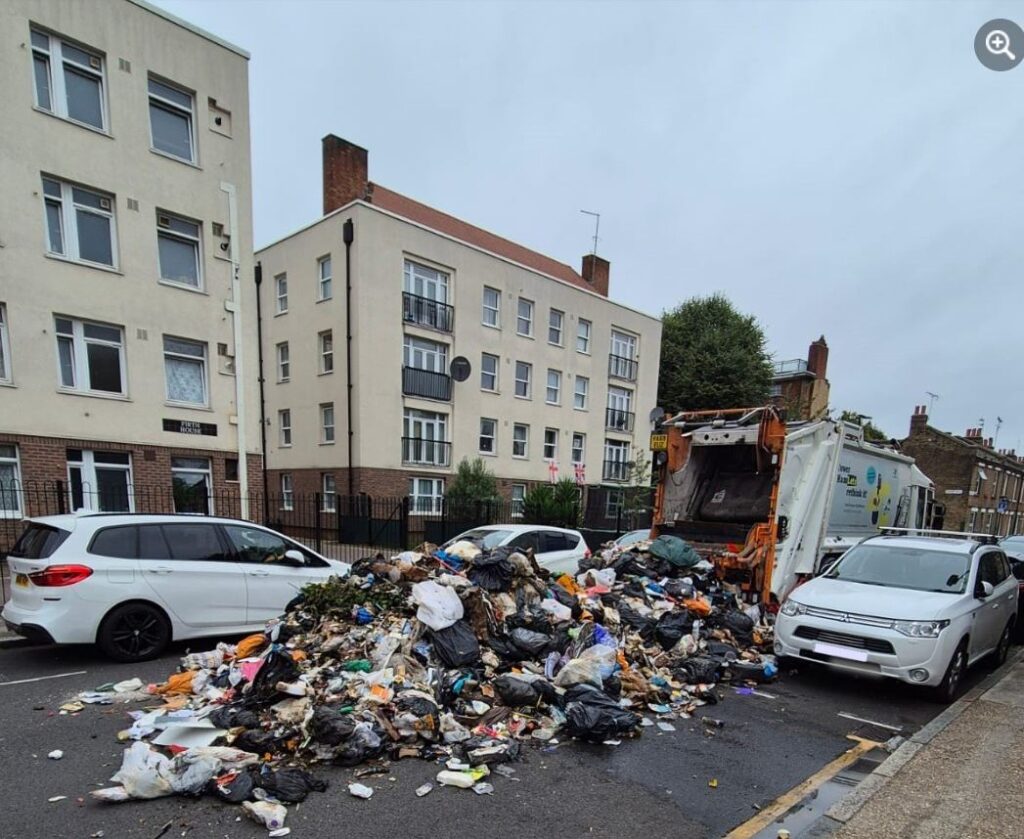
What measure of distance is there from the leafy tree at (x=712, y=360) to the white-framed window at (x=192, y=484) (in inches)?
944

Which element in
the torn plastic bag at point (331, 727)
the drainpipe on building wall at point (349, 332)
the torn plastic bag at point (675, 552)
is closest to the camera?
the torn plastic bag at point (331, 727)

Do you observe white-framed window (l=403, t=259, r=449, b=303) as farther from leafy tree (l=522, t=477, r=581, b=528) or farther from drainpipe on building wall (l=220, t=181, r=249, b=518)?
leafy tree (l=522, t=477, r=581, b=528)

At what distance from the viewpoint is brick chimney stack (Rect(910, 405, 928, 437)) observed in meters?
37.5

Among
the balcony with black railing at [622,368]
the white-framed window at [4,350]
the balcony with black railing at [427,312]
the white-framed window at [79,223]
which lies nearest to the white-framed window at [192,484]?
the white-framed window at [4,350]

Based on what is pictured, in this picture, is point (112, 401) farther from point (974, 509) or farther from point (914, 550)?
point (974, 509)

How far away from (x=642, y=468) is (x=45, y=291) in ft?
61.9

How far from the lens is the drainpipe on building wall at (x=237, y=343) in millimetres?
13984

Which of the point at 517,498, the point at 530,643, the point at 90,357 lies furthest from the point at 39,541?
the point at 517,498

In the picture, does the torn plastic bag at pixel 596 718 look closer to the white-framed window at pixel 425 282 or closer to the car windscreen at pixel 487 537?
the car windscreen at pixel 487 537

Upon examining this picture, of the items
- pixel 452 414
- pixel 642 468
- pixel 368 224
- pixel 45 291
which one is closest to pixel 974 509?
pixel 642 468

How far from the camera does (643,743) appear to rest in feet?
14.2

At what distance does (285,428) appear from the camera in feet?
71.6

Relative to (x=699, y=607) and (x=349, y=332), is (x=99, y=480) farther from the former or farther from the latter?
(x=699, y=607)

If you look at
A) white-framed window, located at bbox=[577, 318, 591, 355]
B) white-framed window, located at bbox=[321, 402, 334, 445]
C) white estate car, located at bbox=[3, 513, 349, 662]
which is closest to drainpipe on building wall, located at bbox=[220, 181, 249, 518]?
white-framed window, located at bbox=[321, 402, 334, 445]
